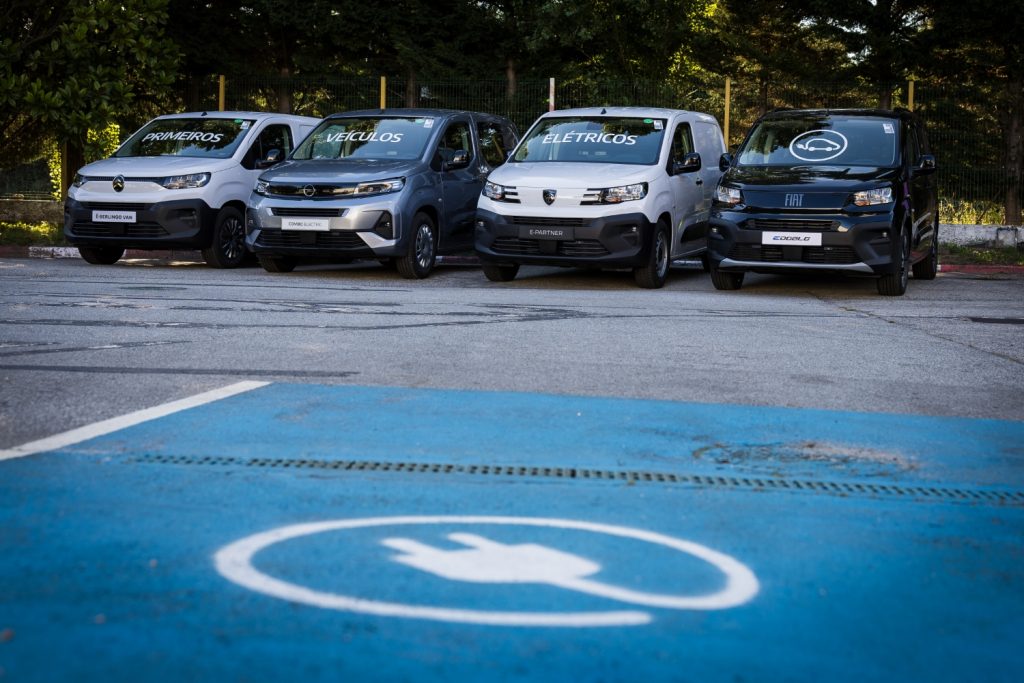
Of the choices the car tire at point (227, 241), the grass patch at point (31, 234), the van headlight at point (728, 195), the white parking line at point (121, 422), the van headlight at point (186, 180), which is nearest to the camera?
the white parking line at point (121, 422)

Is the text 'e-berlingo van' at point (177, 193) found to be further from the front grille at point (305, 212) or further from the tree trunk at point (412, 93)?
the tree trunk at point (412, 93)

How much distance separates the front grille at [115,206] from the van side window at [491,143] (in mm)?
4036

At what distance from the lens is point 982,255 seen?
2008 centimetres

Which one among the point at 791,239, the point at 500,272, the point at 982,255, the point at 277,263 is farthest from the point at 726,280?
the point at 982,255

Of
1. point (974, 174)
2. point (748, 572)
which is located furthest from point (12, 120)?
point (748, 572)

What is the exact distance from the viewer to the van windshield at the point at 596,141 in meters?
15.3

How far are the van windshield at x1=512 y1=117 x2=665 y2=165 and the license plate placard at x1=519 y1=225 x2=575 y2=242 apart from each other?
1.26m

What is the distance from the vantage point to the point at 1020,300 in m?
14.0

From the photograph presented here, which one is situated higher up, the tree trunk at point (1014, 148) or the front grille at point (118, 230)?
the tree trunk at point (1014, 148)

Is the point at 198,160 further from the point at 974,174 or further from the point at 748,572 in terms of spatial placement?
the point at 748,572

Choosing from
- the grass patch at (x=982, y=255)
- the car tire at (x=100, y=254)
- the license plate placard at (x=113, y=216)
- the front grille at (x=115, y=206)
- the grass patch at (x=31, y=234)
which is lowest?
the grass patch at (x=982, y=255)

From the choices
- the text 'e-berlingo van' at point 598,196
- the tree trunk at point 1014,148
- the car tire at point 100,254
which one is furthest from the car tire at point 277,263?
the tree trunk at point 1014,148

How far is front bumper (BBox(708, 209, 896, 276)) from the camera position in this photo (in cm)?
1358

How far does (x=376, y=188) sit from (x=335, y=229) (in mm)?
618
